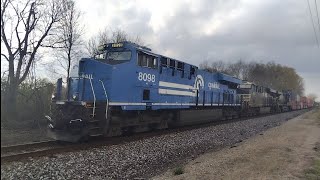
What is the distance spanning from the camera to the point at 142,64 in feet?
57.2

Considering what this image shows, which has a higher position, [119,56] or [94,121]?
[119,56]

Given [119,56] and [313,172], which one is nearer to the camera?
[313,172]

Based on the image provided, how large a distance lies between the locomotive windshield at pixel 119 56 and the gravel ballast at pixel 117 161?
3884 millimetres

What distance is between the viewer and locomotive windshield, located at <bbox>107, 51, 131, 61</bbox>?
1673 centimetres

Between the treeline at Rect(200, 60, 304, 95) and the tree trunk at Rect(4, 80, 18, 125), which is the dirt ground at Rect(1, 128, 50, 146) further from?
the treeline at Rect(200, 60, 304, 95)

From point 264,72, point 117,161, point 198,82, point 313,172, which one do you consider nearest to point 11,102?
point 117,161

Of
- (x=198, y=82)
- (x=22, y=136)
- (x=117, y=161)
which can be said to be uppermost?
(x=198, y=82)

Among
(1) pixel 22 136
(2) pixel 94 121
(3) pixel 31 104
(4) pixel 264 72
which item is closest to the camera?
(2) pixel 94 121

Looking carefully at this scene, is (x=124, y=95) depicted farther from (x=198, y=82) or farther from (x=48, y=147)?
(x=198, y=82)

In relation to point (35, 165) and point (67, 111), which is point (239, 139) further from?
point (35, 165)

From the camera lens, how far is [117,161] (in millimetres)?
11266

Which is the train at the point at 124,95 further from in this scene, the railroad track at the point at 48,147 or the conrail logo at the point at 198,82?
the railroad track at the point at 48,147

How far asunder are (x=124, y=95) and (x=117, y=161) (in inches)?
206

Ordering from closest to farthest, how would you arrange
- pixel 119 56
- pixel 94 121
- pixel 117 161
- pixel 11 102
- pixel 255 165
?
1. pixel 255 165
2. pixel 117 161
3. pixel 94 121
4. pixel 11 102
5. pixel 119 56
